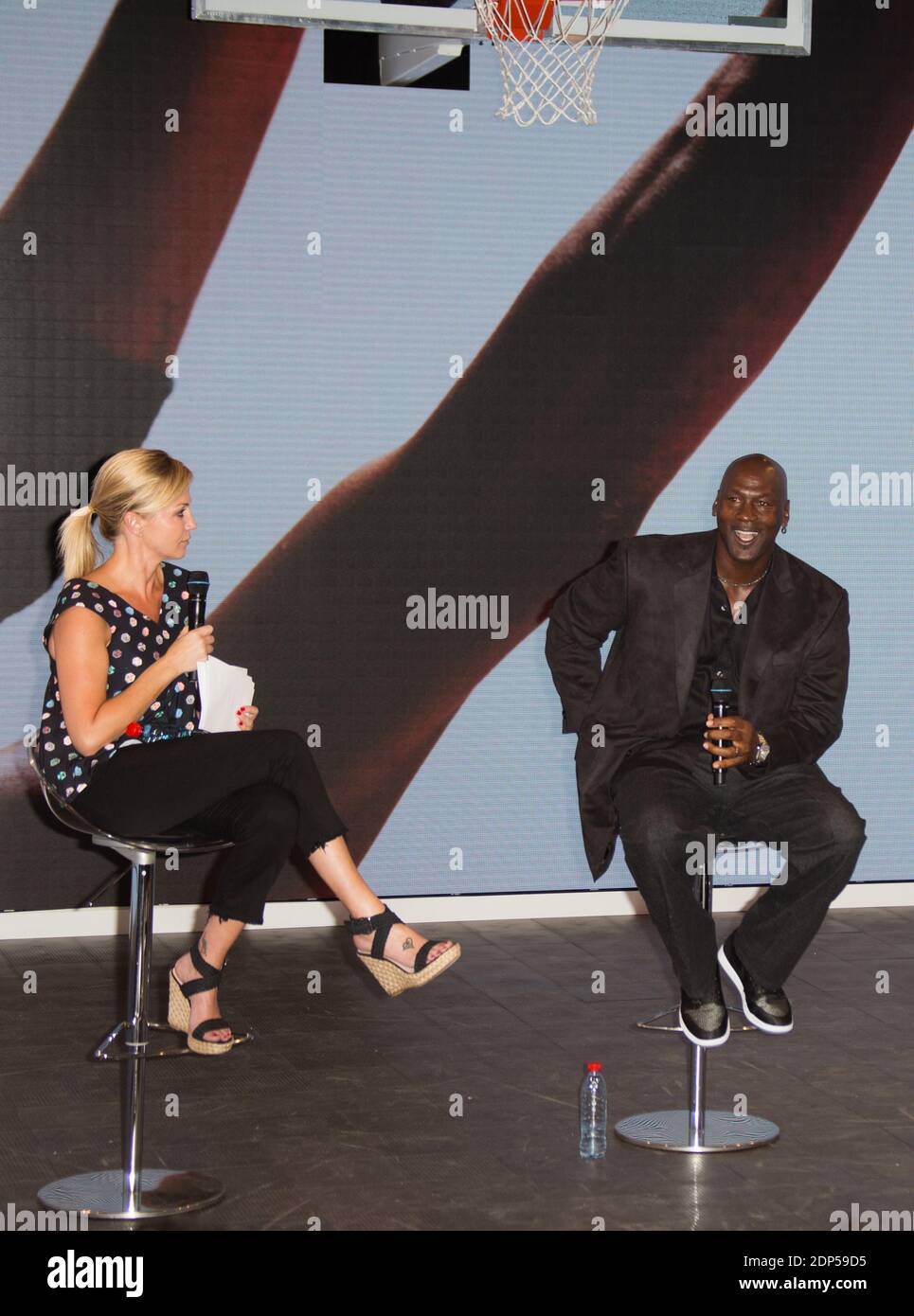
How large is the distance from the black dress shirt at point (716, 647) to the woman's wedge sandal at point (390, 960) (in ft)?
2.71

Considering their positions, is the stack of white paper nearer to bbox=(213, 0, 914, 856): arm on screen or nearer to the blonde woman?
the blonde woman

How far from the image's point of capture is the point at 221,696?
3.30 metres

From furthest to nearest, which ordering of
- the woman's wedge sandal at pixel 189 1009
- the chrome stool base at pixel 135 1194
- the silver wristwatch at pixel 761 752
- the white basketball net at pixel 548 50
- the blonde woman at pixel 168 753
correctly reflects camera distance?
the white basketball net at pixel 548 50, the silver wristwatch at pixel 761 752, the woman's wedge sandal at pixel 189 1009, the blonde woman at pixel 168 753, the chrome stool base at pixel 135 1194

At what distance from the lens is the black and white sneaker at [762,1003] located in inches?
132

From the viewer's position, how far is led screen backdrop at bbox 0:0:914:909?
5.15 meters

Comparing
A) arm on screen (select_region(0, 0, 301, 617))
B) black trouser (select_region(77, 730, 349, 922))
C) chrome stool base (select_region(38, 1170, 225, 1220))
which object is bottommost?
chrome stool base (select_region(38, 1170, 225, 1220))

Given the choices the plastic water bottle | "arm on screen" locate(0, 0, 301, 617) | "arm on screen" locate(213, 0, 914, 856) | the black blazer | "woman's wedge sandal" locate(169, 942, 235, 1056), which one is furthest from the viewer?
"arm on screen" locate(213, 0, 914, 856)

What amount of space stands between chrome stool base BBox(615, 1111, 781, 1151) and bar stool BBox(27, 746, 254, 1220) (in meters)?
0.85

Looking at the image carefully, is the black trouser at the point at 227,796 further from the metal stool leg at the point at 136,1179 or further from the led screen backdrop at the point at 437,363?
the led screen backdrop at the point at 437,363

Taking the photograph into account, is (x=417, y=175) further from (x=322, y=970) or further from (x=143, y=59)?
(x=322, y=970)

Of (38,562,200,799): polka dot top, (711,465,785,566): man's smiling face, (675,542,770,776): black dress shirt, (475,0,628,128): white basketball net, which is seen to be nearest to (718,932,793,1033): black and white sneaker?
(675,542,770,776): black dress shirt

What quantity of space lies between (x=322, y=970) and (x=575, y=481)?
1795 millimetres

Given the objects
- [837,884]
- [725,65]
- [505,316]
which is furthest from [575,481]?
[837,884]

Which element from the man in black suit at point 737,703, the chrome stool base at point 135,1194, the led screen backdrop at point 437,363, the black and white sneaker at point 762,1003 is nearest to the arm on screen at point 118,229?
the led screen backdrop at point 437,363
